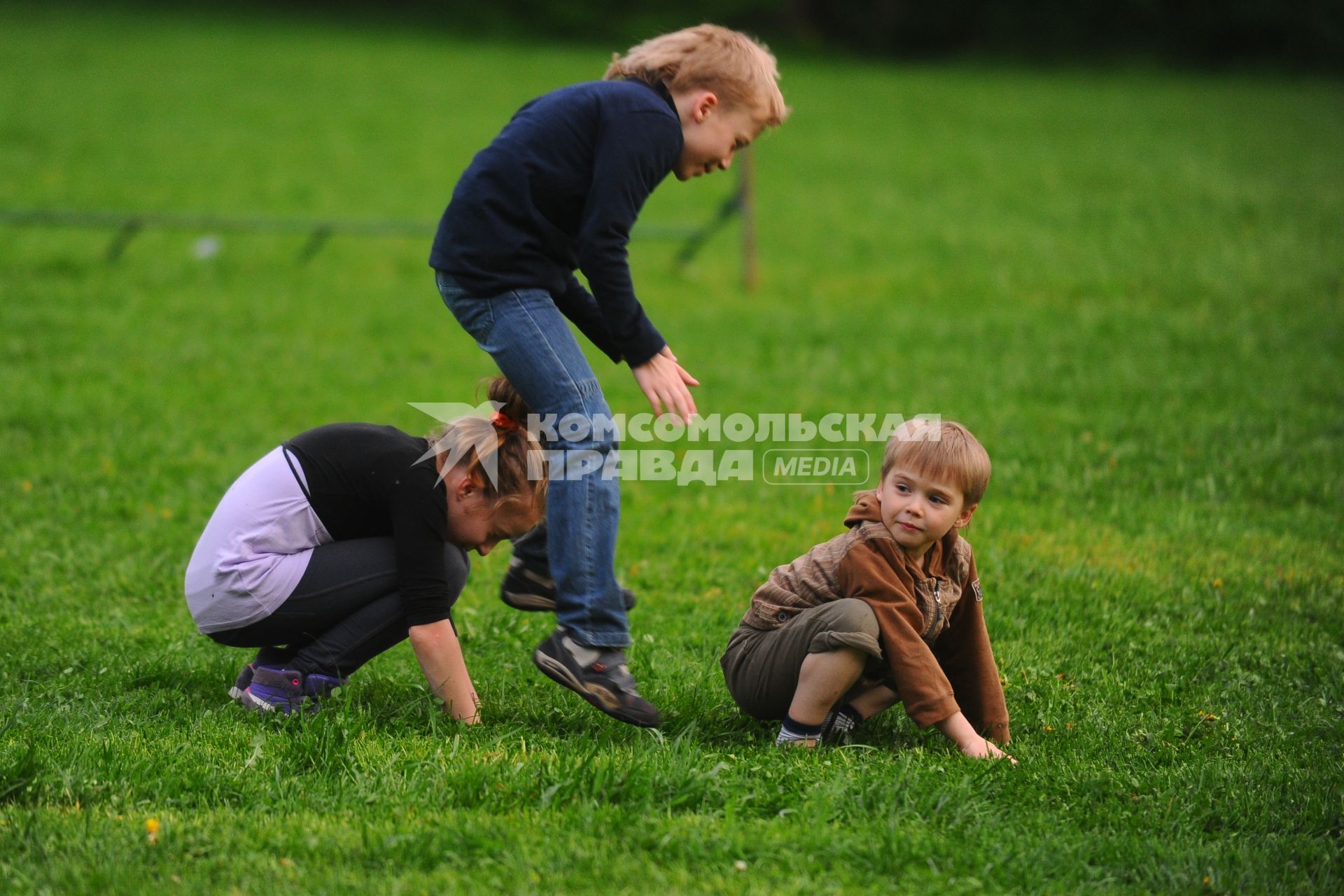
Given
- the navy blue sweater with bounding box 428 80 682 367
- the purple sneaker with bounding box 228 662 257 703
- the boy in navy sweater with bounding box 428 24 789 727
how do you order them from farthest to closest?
the purple sneaker with bounding box 228 662 257 703, the boy in navy sweater with bounding box 428 24 789 727, the navy blue sweater with bounding box 428 80 682 367

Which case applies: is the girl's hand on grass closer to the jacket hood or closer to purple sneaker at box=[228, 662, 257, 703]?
the jacket hood

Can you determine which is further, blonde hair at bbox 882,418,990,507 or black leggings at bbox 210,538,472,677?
black leggings at bbox 210,538,472,677

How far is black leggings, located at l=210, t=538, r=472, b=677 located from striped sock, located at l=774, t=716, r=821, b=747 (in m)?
1.02

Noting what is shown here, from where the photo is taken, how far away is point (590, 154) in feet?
11.1

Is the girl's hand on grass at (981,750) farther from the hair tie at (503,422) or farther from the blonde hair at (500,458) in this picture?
the hair tie at (503,422)

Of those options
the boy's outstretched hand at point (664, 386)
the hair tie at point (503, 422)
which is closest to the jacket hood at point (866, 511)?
the boy's outstretched hand at point (664, 386)

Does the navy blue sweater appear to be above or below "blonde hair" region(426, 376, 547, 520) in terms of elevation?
above

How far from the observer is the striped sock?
3438 mm

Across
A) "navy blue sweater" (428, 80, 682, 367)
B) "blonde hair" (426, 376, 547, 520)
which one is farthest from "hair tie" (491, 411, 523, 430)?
"navy blue sweater" (428, 80, 682, 367)

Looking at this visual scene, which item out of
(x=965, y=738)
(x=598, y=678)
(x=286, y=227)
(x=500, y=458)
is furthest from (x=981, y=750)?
(x=286, y=227)

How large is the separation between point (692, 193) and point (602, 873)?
13818mm

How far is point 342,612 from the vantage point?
11.7ft

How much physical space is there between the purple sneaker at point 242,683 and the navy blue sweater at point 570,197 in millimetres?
1327

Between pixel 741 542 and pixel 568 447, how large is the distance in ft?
7.31
